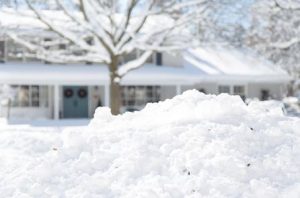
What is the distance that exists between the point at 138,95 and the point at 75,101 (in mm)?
3831

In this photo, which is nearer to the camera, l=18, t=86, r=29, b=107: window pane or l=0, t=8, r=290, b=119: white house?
l=0, t=8, r=290, b=119: white house

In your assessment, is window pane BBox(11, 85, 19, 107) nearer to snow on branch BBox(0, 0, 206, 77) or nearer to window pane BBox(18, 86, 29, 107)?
window pane BBox(18, 86, 29, 107)

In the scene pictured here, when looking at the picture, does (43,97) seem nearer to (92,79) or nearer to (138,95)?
(92,79)

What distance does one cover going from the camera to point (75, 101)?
29.8 meters

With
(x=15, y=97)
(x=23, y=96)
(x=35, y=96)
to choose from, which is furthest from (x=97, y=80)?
(x=15, y=97)

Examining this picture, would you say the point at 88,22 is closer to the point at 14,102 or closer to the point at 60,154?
the point at 14,102

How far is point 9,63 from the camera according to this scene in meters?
28.3

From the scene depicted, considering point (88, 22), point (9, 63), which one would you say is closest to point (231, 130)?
point (88, 22)

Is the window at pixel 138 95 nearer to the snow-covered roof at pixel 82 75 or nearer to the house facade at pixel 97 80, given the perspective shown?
the house facade at pixel 97 80

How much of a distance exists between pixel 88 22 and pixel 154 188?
1513cm

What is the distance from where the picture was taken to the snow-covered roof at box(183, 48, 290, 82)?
30.8 m

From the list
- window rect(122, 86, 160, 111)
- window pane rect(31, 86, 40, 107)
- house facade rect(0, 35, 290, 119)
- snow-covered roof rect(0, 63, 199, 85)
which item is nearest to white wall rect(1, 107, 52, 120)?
house facade rect(0, 35, 290, 119)

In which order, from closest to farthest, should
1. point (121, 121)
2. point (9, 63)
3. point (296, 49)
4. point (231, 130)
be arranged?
point (231, 130) < point (121, 121) < point (9, 63) < point (296, 49)

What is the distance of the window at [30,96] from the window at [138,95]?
4637mm
